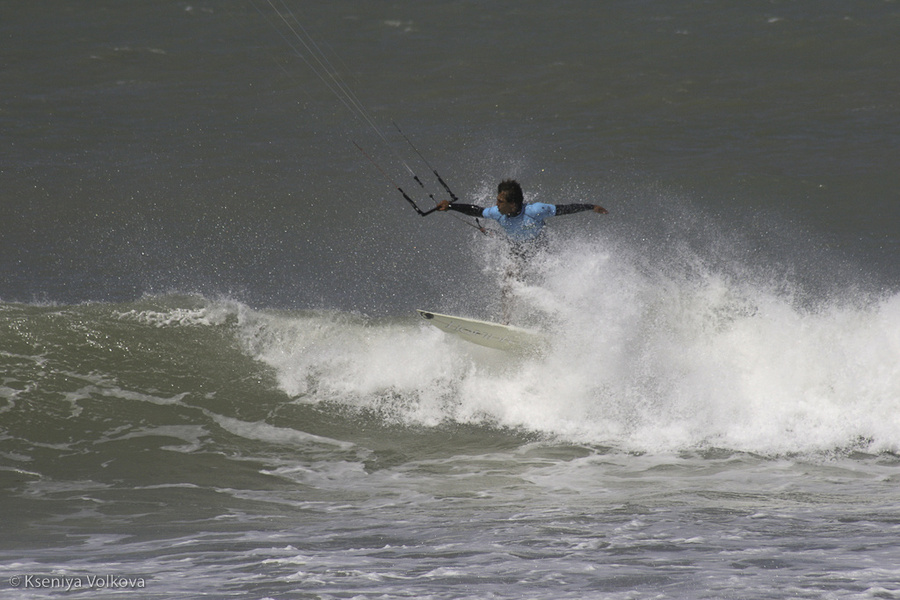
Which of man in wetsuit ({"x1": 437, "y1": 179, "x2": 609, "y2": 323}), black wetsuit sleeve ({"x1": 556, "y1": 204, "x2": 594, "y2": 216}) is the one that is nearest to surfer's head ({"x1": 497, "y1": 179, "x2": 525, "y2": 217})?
man in wetsuit ({"x1": 437, "y1": 179, "x2": 609, "y2": 323})

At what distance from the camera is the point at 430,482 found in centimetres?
812

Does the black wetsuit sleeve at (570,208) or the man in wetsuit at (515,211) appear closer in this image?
the black wetsuit sleeve at (570,208)

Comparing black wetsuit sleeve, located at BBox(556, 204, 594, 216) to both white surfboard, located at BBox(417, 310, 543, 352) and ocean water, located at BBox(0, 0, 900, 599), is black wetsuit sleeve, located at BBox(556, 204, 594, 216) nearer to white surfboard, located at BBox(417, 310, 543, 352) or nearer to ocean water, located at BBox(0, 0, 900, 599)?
ocean water, located at BBox(0, 0, 900, 599)

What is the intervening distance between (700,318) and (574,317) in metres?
1.58

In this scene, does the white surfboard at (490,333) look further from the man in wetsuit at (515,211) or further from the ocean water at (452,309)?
the man in wetsuit at (515,211)

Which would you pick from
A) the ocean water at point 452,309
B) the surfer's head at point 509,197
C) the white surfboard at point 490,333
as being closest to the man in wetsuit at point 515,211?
the surfer's head at point 509,197

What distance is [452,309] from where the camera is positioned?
11.9 m

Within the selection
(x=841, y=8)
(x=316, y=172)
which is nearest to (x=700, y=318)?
(x=316, y=172)

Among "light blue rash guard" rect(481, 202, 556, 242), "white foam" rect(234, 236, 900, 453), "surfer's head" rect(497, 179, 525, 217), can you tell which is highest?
"surfer's head" rect(497, 179, 525, 217)

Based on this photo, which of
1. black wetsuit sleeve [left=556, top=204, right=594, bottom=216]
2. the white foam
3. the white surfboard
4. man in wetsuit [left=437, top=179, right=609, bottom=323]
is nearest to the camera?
black wetsuit sleeve [left=556, top=204, right=594, bottom=216]

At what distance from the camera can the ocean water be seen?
20.6 feet

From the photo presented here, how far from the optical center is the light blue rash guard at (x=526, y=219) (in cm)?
896

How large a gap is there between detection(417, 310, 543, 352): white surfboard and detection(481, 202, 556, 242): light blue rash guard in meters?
1.09

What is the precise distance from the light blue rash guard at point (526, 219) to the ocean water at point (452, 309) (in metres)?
0.74
